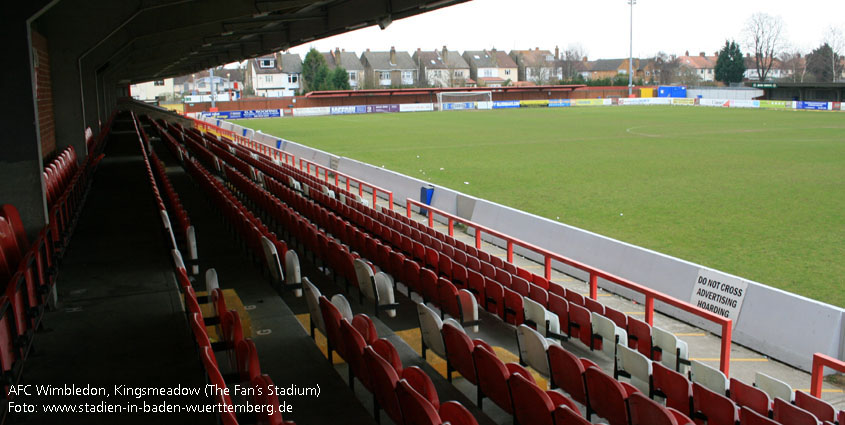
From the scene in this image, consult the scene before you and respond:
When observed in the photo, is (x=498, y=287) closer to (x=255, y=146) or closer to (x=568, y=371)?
(x=568, y=371)

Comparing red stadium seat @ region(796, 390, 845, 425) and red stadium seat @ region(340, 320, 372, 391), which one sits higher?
red stadium seat @ region(340, 320, 372, 391)

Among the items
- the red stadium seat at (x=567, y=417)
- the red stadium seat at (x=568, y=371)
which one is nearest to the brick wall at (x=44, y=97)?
the red stadium seat at (x=568, y=371)

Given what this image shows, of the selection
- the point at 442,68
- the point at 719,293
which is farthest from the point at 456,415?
the point at 442,68

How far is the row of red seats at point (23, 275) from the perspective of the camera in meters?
4.73

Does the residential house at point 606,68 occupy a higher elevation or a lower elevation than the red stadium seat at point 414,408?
higher

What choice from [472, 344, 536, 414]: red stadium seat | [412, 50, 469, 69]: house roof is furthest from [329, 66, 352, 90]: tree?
[472, 344, 536, 414]: red stadium seat

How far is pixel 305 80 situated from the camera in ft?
326

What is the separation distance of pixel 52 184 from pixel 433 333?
7208mm

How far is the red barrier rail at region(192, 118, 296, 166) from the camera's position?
26778 mm

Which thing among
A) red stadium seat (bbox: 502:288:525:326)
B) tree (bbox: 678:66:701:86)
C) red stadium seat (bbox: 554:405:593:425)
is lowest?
red stadium seat (bbox: 502:288:525:326)

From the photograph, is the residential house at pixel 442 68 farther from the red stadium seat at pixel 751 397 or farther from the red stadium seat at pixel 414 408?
the red stadium seat at pixel 414 408

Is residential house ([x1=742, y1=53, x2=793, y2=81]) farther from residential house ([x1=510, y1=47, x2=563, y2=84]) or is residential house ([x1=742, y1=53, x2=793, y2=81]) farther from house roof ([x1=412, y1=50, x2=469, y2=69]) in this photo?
house roof ([x1=412, y1=50, x2=469, y2=69])

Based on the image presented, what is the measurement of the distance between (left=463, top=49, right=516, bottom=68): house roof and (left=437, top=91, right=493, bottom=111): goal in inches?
1932

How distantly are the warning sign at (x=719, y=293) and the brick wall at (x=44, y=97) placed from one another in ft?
42.2
